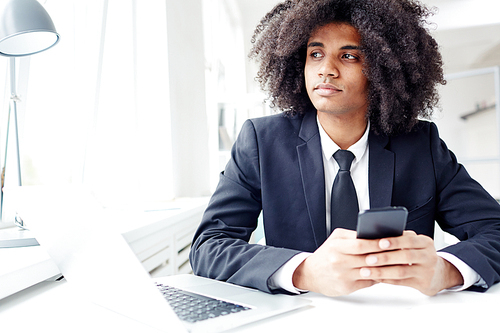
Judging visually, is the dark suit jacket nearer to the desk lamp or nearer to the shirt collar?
the shirt collar

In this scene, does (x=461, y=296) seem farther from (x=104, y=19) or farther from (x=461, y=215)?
(x=104, y=19)

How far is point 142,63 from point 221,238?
2.16m

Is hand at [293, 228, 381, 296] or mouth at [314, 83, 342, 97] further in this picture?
mouth at [314, 83, 342, 97]

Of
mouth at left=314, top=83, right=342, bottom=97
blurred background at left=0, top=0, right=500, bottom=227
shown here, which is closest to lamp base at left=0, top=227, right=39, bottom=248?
blurred background at left=0, top=0, right=500, bottom=227

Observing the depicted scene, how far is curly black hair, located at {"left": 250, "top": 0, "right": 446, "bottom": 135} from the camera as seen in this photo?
1372 millimetres

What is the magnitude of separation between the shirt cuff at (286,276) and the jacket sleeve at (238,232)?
0.04 ft

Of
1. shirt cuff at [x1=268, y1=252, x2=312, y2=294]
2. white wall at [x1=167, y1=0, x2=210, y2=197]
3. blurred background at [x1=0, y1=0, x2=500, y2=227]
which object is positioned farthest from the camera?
white wall at [x1=167, y1=0, x2=210, y2=197]

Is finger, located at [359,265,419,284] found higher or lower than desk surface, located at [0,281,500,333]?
higher

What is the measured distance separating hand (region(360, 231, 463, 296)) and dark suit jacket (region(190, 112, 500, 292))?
1.48 feet

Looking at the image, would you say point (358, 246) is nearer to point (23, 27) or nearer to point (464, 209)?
point (464, 209)

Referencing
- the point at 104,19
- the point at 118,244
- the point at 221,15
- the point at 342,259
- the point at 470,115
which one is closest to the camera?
the point at 118,244

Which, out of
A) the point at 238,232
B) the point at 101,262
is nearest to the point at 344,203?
the point at 238,232

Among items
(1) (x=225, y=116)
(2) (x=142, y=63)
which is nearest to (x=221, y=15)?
(1) (x=225, y=116)

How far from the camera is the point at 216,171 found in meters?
4.50
